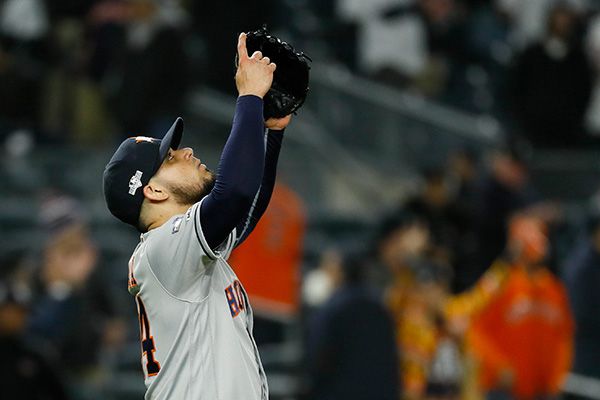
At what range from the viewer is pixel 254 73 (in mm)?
3992

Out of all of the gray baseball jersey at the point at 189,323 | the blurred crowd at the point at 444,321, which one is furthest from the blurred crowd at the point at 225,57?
the gray baseball jersey at the point at 189,323

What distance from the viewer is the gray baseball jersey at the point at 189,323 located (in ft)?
13.1

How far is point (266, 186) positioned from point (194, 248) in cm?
59

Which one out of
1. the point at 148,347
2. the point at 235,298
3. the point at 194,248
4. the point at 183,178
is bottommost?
the point at 148,347

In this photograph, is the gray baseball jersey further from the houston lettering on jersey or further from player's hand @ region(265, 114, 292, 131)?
player's hand @ region(265, 114, 292, 131)

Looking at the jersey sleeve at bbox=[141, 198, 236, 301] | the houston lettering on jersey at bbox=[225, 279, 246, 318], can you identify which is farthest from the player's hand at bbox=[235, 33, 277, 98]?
the houston lettering on jersey at bbox=[225, 279, 246, 318]

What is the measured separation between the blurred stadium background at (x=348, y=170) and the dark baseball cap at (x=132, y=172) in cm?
346

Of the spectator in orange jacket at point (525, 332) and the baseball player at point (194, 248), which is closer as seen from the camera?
the baseball player at point (194, 248)

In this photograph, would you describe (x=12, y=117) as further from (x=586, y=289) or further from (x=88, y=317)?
(x=586, y=289)

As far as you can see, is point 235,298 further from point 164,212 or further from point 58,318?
point 58,318

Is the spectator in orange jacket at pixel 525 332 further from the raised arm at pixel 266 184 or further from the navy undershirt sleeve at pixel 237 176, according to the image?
the navy undershirt sleeve at pixel 237 176

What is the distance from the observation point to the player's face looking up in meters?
4.16

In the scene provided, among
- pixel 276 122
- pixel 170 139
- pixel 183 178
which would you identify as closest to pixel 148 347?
pixel 183 178

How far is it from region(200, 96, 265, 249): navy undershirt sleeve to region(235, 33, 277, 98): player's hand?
0.03m
